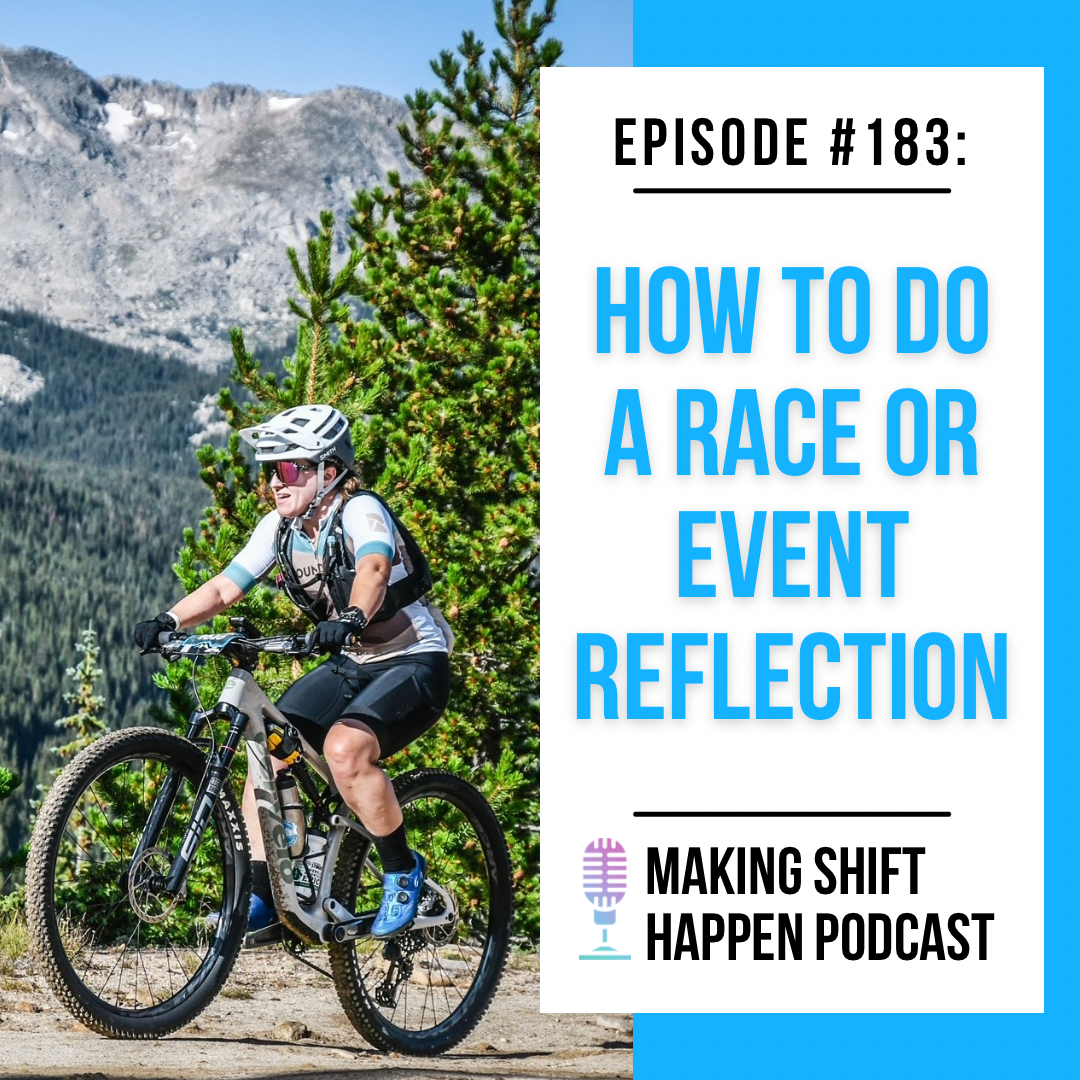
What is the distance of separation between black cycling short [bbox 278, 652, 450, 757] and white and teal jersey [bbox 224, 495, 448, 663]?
2.1 inches

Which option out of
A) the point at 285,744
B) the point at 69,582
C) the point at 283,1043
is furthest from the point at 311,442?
the point at 69,582

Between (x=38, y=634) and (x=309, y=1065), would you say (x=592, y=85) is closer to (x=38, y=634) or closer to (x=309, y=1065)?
(x=309, y=1065)

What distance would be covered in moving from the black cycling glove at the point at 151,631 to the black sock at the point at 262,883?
86 centimetres

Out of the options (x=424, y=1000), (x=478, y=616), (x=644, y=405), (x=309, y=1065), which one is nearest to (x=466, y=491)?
(x=478, y=616)

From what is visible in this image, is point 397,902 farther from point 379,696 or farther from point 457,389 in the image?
point 457,389

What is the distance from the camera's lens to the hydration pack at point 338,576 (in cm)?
506

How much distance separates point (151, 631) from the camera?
4949 mm

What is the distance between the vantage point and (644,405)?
5.97m

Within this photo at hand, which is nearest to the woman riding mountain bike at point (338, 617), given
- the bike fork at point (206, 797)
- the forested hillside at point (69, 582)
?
the bike fork at point (206, 797)

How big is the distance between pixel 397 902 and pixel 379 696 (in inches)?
30.0

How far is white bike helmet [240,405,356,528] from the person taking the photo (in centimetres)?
506

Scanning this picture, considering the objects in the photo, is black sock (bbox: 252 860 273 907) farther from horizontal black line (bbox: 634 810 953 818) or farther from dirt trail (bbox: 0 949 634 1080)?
horizontal black line (bbox: 634 810 953 818)

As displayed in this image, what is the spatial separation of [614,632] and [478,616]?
11.6ft

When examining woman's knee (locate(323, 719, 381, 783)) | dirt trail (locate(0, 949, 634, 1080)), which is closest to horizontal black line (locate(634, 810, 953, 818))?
dirt trail (locate(0, 949, 634, 1080))
